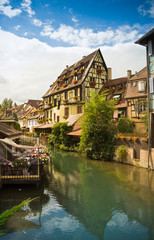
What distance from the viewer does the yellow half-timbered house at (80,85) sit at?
30281 mm

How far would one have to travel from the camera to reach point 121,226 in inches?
281

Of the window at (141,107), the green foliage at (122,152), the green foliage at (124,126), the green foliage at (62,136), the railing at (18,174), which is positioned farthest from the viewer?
the green foliage at (62,136)

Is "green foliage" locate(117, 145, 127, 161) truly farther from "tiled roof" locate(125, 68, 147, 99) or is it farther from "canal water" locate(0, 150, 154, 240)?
"tiled roof" locate(125, 68, 147, 99)

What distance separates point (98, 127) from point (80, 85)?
12522mm

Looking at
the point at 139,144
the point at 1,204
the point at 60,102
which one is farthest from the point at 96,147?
the point at 60,102

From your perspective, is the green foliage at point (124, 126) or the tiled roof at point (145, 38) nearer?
the tiled roof at point (145, 38)

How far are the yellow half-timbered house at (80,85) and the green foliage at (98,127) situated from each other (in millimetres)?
10381

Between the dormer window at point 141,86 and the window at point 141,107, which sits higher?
the dormer window at point 141,86

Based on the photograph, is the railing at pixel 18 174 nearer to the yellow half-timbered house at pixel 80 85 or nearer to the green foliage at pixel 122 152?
the green foliage at pixel 122 152

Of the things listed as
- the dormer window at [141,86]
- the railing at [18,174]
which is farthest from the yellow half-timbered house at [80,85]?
the railing at [18,174]

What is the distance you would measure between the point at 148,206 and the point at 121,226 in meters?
2.22

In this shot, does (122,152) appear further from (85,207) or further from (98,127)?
(85,207)

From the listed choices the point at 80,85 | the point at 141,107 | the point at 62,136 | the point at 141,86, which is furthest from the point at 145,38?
the point at 62,136

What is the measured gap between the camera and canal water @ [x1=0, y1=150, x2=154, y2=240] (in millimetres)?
6655
